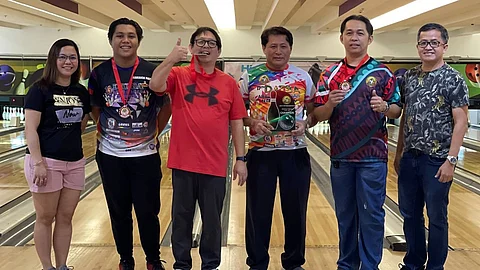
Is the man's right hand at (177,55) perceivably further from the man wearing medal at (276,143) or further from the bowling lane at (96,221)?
the bowling lane at (96,221)

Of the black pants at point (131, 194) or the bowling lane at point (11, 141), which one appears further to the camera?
the bowling lane at point (11, 141)

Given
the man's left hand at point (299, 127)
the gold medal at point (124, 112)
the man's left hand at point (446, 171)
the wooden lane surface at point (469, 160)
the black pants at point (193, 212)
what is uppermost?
the gold medal at point (124, 112)

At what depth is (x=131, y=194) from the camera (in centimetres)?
225

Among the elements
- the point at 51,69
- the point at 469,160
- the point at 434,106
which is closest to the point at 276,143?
the point at 434,106

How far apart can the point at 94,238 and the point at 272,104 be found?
6.05 feet

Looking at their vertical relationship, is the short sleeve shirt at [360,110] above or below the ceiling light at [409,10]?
below

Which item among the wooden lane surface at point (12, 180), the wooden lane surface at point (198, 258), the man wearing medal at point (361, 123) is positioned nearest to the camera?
the man wearing medal at point (361, 123)

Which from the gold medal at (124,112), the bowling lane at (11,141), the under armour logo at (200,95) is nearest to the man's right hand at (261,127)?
the under armour logo at (200,95)

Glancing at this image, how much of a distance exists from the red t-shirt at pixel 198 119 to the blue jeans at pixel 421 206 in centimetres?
95

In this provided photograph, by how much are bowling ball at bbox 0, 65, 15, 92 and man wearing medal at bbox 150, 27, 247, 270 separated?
8828mm

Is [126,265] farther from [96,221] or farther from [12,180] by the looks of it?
[12,180]

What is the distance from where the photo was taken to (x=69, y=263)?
262 cm

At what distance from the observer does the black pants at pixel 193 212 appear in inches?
83.7

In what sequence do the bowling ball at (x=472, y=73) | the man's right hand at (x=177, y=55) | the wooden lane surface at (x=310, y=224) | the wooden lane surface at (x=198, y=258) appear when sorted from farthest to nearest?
the bowling ball at (x=472, y=73) → the wooden lane surface at (x=310, y=224) → the wooden lane surface at (x=198, y=258) → the man's right hand at (x=177, y=55)
